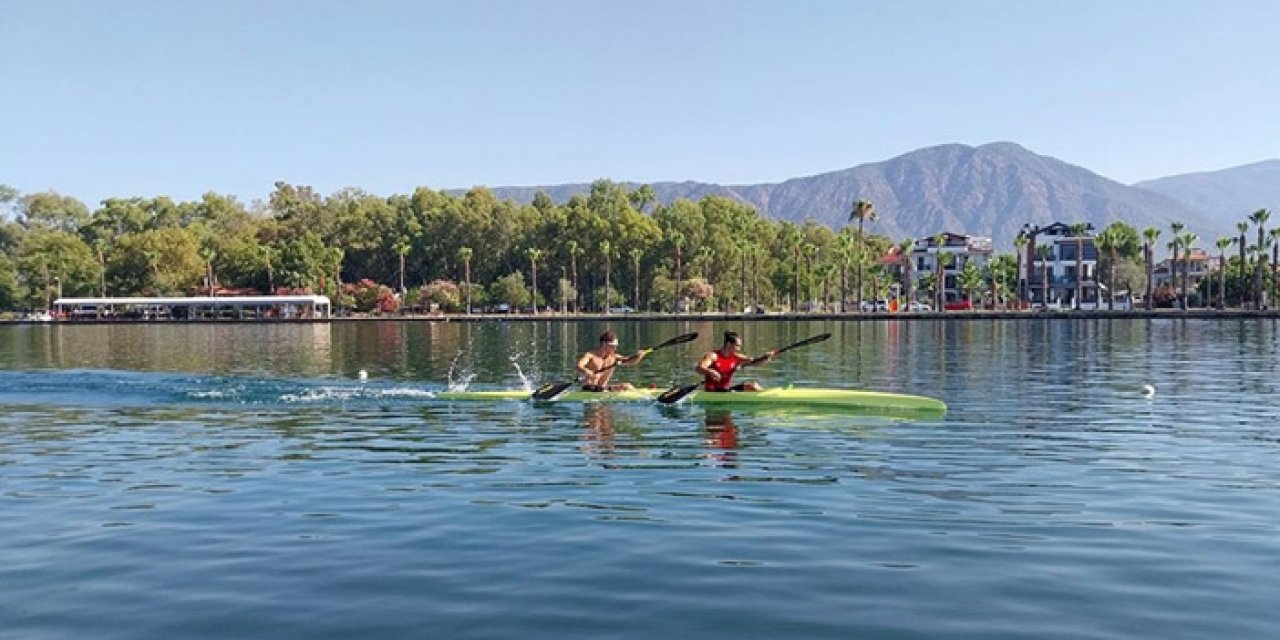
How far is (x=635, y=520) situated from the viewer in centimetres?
1426

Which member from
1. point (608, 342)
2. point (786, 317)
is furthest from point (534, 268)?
point (608, 342)

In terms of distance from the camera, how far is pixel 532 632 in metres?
9.79

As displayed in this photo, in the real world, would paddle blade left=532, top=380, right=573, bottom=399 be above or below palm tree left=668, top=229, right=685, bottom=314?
below

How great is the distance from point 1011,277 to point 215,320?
111 meters

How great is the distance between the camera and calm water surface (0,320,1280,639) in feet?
33.8

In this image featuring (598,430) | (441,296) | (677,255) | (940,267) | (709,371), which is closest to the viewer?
(598,430)

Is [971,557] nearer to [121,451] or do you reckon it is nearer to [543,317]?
[121,451]

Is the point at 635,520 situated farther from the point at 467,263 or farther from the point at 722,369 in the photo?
the point at 467,263

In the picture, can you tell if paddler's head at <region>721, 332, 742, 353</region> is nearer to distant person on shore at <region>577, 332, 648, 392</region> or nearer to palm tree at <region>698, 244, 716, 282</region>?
distant person on shore at <region>577, 332, 648, 392</region>

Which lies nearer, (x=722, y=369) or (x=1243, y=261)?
(x=722, y=369)

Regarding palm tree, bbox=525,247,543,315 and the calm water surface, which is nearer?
the calm water surface

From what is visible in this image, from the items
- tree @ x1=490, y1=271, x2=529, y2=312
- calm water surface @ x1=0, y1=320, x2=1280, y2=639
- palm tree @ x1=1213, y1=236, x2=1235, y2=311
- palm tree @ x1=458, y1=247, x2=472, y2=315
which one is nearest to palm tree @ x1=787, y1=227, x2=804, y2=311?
tree @ x1=490, y1=271, x2=529, y2=312

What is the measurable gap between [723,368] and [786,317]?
4123 inches

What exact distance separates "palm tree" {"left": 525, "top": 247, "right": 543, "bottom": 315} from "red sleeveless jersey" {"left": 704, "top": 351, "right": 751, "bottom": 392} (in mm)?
119297
